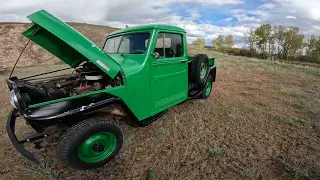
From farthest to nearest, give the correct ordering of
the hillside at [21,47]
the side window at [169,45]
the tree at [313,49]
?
the tree at [313,49]
the hillside at [21,47]
the side window at [169,45]

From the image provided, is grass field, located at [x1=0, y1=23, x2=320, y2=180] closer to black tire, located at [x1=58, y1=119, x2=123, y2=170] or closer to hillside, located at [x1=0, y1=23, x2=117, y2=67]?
black tire, located at [x1=58, y1=119, x2=123, y2=170]

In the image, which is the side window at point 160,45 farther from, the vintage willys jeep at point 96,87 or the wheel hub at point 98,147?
the wheel hub at point 98,147

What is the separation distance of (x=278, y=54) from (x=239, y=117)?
50.7m

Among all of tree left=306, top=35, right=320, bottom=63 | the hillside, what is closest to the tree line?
tree left=306, top=35, right=320, bottom=63

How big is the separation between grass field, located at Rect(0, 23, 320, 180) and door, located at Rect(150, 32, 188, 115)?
0.66 meters

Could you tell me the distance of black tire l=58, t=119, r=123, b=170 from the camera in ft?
9.37

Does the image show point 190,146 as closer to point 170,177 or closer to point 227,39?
point 170,177

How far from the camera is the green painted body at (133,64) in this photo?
116 inches

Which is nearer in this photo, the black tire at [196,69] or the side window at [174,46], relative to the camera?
the side window at [174,46]

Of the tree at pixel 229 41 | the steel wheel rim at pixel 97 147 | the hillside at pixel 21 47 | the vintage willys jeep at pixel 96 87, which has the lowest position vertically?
the steel wheel rim at pixel 97 147

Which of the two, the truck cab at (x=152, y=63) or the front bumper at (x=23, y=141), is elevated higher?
the truck cab at (x=152, y=63)

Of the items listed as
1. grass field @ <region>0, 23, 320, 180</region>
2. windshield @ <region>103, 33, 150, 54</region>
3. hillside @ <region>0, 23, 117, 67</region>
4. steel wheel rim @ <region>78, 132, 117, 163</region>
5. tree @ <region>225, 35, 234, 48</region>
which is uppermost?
tree @ <region>225, 35, 234, 48</region>

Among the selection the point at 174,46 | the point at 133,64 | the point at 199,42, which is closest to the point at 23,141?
the point at 133,64

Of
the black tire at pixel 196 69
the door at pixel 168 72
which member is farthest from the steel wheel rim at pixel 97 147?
the black tire at pixel 196 69
